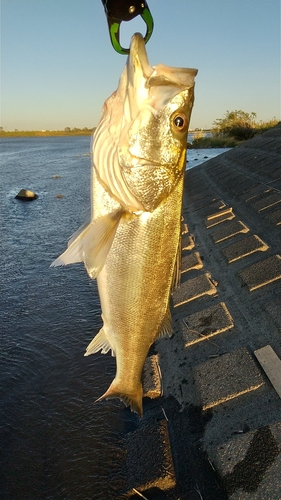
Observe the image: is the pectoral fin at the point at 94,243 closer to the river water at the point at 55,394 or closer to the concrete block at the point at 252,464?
the river water at the point at 55,394

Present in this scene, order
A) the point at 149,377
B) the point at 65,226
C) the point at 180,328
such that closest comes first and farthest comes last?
1. the point at 149,377
2. the point at 180,328
3. the point at 65,226

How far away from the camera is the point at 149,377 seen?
5.48m

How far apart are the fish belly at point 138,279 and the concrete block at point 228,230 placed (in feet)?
20.3

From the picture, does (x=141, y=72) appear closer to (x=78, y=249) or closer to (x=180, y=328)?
(x=78, y=249)

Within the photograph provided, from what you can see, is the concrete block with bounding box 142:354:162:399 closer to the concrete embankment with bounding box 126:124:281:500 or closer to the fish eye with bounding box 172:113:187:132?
the concrete embankment with bounding box 126:124:281:500

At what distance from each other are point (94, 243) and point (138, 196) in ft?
1.54

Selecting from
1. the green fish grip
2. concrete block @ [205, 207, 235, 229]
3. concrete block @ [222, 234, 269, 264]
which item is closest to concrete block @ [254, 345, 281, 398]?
concrete block @ [222, 234, 269, 264]

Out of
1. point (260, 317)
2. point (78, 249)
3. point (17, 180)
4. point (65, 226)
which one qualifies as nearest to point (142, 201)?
point (78, 249)

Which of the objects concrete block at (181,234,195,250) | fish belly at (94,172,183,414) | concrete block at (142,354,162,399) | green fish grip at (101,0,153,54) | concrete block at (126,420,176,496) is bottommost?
concrete block at (126,420,176,496)

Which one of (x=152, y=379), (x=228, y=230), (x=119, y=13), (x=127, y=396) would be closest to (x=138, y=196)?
(x=119, y=13)

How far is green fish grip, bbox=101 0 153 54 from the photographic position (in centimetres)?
252

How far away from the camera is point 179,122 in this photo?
8.92 feet

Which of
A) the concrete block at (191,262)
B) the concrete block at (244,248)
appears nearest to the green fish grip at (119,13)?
the concrete block at (244,248)

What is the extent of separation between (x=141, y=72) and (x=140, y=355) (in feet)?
6.90
